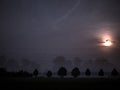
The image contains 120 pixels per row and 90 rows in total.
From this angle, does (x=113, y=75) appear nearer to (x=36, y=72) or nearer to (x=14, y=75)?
(x=36, y=72)

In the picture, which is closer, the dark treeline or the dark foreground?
the dark foreground

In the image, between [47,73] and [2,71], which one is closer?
[2,71]

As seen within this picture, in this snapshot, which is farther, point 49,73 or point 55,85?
point 49,73

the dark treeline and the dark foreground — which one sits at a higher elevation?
the dark treeline

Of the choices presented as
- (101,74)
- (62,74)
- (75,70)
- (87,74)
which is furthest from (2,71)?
(101,74)

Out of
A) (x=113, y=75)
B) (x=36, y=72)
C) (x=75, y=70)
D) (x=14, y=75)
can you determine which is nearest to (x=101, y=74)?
(x=113, y=75)

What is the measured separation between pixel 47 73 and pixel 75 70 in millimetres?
20630

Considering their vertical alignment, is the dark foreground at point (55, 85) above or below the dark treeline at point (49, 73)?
below

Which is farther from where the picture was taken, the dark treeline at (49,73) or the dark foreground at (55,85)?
the dark treeline at (49,73)

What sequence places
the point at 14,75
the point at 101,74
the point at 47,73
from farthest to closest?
1. the point at 101,74
2. the point at 47,73
3. the point at 14,75

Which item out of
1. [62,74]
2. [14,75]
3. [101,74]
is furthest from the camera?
[101,74]

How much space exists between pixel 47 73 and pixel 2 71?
108 ft

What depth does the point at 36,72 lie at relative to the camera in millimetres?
151500

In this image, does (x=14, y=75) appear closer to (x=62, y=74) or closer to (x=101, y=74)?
(x=62, y=74)
